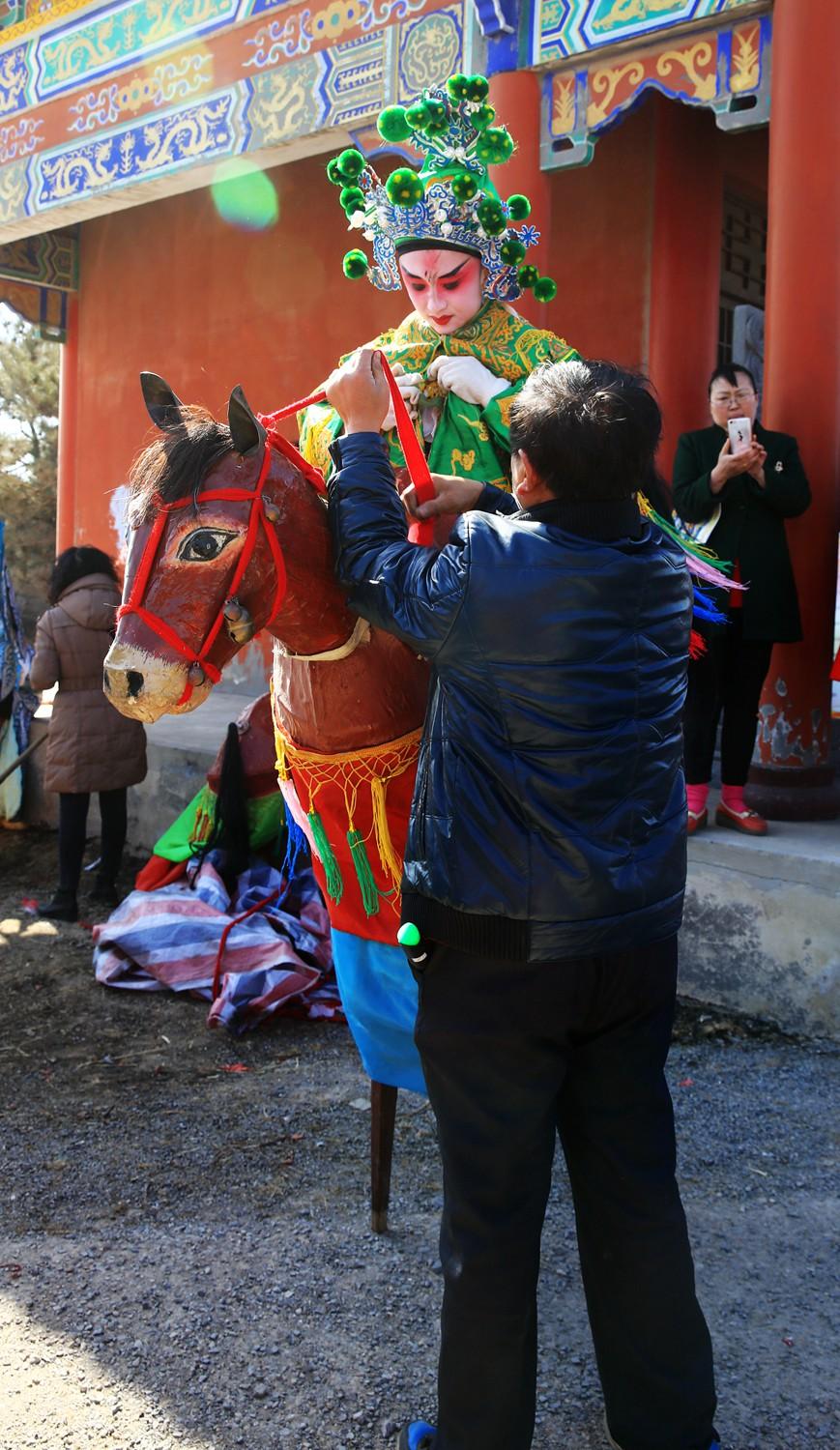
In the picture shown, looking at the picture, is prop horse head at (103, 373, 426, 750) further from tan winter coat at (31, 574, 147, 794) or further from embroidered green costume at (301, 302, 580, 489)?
tan winter coat at (31, 574, 147, 794)

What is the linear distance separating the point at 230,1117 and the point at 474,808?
2.08 meters

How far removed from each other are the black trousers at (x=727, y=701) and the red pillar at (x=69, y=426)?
277 inches

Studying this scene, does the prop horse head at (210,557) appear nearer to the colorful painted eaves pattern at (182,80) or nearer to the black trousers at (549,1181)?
the black trousers at (549,1181)

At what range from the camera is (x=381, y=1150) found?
8.68 feet

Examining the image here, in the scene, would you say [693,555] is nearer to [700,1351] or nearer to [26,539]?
[700,1351]

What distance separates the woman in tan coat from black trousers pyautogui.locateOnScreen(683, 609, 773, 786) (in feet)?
8.65

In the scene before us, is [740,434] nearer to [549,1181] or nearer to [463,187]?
[463,187]

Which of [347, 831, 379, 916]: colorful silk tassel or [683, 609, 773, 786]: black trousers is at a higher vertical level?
[683, 609, 773, 786]: black trousers

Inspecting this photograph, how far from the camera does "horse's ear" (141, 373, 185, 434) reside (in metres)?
1.90

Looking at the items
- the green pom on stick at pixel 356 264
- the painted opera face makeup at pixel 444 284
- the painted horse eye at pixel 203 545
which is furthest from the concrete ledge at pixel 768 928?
the painted horse eye at pixel 203 545

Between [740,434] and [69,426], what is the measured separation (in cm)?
736

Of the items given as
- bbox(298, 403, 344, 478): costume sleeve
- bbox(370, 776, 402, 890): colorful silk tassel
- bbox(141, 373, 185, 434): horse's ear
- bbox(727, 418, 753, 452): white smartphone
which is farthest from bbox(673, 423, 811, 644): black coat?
bbox(141, 373, 185, 434): horse's ear

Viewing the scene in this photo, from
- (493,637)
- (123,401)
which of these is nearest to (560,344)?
(493,637)

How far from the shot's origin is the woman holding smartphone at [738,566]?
4.00m
